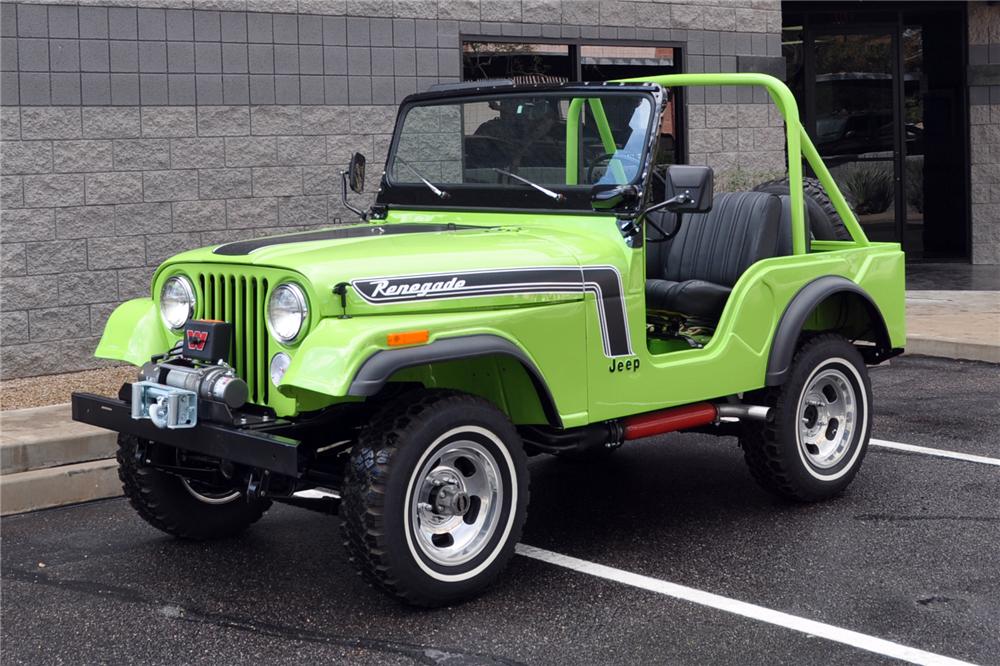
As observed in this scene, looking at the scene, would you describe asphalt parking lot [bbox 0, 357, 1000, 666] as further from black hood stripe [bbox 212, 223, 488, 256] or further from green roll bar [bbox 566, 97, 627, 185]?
green roll bar [bbox 566, 97, 627, 185]

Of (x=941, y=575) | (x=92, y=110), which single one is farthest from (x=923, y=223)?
(x=941, y=575)

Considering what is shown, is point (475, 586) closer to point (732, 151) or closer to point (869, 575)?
point (869, 575)

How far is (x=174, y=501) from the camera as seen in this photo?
5602mm

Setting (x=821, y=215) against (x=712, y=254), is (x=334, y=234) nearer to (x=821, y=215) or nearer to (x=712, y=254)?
(x=712, y=254)

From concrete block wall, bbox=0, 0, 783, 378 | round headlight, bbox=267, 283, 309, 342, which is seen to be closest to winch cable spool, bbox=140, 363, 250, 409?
round headlight, bbox=267, 283, 309, 342

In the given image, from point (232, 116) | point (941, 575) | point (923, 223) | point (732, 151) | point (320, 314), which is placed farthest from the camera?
point (923, 223)

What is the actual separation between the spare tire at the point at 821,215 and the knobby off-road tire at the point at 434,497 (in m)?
2.85

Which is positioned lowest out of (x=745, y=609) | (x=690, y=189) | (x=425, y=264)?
(x=745, y=609)

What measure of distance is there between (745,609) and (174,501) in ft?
8.18

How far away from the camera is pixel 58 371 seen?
960 centimetres

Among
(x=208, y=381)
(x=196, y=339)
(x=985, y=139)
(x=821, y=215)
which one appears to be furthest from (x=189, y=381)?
(x=985, y=139)

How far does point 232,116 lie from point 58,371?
8.05 ft

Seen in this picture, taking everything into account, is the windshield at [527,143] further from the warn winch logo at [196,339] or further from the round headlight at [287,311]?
the warn winch logo at [196,339]

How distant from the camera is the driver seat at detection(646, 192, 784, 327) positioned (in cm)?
626
